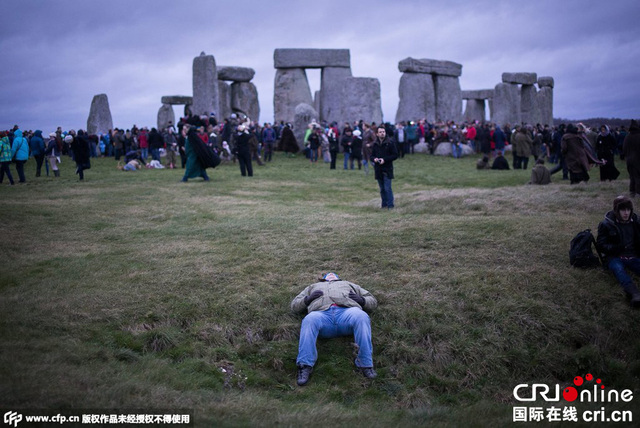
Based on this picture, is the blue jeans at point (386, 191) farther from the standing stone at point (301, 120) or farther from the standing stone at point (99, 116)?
the standing stone at point (99, 116)

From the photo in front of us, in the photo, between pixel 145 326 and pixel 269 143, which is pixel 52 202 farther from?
pixel 269 143

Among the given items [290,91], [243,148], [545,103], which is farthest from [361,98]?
[545,103]

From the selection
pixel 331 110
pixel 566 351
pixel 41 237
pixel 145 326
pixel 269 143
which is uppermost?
pixel 331 110

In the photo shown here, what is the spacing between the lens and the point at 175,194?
51.8 ft

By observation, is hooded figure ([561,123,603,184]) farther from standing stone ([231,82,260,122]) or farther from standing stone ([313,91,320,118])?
standing stone ([313,91,320,118])

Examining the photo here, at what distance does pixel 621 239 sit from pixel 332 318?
14.3ft

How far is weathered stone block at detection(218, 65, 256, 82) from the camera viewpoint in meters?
34.1

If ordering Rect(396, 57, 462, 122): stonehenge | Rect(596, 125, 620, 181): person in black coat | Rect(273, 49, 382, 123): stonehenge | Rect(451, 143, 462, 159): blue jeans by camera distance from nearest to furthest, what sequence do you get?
Rect(596, 125, 620, 181): person in black coat
Rect(451, 143, 462, 159): blue jeans
Rect(273, 49, 382, 123): stonehenge
Rect(396, 57, 462, 122): stonehenge

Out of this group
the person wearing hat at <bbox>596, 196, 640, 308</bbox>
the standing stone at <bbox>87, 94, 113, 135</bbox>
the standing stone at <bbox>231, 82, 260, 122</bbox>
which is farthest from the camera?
the standing stone at <bbox>231, 82, 260, 122</bbox>

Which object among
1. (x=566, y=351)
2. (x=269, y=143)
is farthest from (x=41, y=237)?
(x=269, y=143)

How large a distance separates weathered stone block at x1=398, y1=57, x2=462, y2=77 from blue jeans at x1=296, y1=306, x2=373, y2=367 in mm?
29144

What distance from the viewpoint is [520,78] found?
3775cm

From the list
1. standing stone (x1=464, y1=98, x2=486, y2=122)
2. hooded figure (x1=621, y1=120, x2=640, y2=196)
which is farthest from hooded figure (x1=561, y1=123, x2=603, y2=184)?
standing stone (x1=464, y1=98, x2=486, y2=122)

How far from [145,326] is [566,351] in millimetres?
5262
